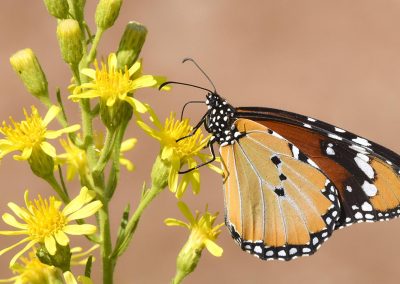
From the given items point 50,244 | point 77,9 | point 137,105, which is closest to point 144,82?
point 137,105

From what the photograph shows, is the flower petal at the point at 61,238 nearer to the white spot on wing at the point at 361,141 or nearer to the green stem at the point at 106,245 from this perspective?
the green stem at the point at 106,245

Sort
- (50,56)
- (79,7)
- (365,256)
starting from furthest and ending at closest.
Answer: (50,56) → (365,256) → (79,7)

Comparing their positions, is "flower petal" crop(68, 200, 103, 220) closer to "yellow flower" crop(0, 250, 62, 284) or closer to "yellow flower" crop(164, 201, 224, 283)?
"yellow flower" crop(0, 250, 62, 284)

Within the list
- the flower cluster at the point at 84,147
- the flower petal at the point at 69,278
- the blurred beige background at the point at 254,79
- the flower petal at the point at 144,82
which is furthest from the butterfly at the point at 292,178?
the blurred beige background at the point at 254,79

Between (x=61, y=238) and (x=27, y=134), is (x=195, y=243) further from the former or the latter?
(x=27, y=134)

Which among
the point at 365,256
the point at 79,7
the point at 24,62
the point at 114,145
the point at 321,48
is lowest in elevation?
the point at 365,256

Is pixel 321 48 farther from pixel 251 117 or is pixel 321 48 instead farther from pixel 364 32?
pixel 251 117

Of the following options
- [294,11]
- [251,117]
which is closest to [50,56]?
[294,11]

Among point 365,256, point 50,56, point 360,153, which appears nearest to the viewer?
point 360,153
